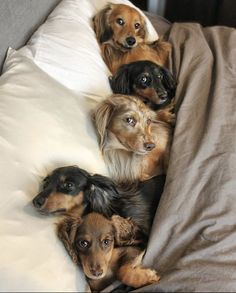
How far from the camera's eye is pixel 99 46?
6.01 ft

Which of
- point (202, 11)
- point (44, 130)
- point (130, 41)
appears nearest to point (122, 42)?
point (130, 41)

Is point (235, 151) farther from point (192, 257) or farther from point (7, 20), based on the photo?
point (7, 20)

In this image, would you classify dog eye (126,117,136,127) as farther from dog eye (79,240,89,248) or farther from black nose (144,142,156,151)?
dog eye (79,240,89,248)

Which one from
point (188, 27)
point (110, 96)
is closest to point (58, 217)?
point (110, 96)

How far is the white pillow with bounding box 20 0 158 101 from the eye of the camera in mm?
1583

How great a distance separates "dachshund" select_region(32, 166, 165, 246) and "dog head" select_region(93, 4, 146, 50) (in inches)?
29.4

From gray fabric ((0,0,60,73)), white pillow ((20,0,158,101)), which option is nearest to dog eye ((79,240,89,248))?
white pillow ((20,0,158,101))

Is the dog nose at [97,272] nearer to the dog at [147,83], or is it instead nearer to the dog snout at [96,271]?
the dog snout at [96,271]

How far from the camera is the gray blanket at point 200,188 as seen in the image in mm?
1150

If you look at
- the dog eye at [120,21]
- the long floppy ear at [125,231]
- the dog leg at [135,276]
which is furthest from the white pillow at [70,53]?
the dog leg at [135,276]

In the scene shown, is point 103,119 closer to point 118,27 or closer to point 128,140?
point 128,140

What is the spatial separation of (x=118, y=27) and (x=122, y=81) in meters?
0.33

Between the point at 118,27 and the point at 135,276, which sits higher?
the point at 118,27

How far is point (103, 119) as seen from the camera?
1.45 m
